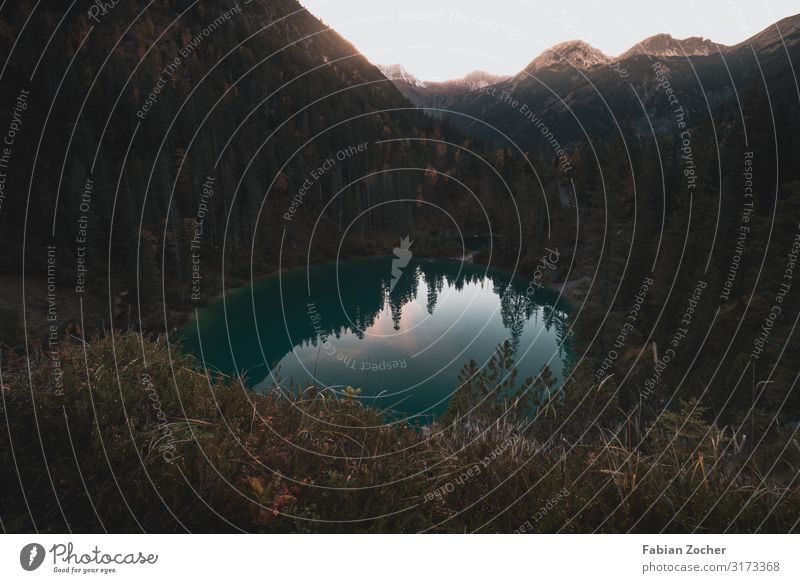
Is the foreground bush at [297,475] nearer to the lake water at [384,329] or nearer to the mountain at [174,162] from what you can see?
the mountain at [174,162]

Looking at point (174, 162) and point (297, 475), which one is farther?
point (174, 162)

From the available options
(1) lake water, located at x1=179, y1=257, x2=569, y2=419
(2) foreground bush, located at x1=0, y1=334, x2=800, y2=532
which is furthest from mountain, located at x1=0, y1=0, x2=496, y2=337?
(2) foreground bush, located at x1=0, y1=334, x2=800, y2=532

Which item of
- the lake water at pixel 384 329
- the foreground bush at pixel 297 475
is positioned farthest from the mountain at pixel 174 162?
the foreground bush at pixel 297 475

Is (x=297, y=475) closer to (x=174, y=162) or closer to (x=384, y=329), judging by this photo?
(x=384, y=329)

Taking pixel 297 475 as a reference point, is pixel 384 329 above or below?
below

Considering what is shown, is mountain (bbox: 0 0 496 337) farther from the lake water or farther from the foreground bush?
the foreground bush

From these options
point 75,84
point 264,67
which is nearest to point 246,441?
point 75,84

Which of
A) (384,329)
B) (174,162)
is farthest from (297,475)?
(174,162)
